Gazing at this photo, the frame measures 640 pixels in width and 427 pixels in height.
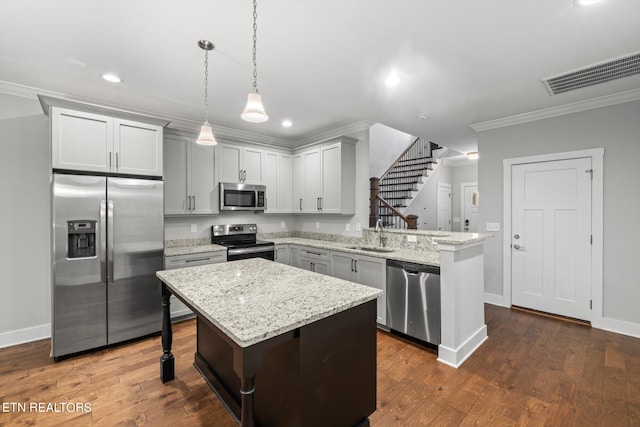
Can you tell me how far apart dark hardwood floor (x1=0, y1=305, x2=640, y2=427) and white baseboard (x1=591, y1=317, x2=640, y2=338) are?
0.34ft

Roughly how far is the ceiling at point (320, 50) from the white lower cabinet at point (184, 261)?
1.87m

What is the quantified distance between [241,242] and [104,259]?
6.01ft

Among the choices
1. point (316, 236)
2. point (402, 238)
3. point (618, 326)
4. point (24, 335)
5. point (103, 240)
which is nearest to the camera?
point (103, 240)

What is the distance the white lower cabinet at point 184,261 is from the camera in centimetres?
337

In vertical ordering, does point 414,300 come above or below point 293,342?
below

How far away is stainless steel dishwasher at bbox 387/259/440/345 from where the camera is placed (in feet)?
8.80

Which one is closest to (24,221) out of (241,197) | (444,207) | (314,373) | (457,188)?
(241,197)

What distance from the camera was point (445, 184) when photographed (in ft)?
25.3

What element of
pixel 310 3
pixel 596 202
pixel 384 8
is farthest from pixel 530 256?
pixel 310 3

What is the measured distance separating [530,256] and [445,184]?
423 cm

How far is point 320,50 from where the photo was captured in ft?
7.41

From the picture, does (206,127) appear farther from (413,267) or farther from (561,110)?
(561,110)

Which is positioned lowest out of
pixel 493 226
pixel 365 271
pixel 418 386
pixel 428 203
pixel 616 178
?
pixel 418 386

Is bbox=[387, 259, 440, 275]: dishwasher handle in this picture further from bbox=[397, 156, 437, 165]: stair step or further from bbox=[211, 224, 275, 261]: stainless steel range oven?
bbox=[397, 156, 437, 165]: stair step
